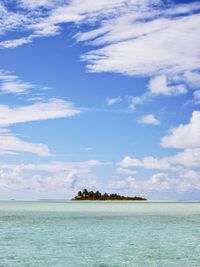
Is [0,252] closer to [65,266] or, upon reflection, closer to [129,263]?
[65,266]

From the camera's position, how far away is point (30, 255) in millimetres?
33156

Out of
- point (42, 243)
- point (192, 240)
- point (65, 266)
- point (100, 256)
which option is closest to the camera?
point (65, 266)

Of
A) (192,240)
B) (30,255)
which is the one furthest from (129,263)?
(192,240)

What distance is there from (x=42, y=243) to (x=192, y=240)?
14.1 m

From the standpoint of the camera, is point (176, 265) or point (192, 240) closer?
point (176, 265)

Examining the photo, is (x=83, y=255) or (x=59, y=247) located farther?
(x=59, y=247)

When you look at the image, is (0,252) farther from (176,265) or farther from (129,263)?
(176,265)

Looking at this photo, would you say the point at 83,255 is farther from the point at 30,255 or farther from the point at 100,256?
the point at 30,255

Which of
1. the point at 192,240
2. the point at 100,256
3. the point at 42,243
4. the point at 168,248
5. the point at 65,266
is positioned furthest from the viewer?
the point at 192,240

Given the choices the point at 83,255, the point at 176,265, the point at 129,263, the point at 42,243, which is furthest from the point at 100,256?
the point at 42,243

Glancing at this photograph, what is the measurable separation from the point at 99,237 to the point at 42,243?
7.25 metres

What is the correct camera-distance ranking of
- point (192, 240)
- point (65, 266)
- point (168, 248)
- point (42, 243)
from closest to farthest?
point (65, 266)
point (168, 248)
point (42, 243)
point (192, 240)

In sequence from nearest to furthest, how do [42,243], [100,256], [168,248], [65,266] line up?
[65,266], [100,256], [168,248], [42,243]

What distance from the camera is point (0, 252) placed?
34500 mm
